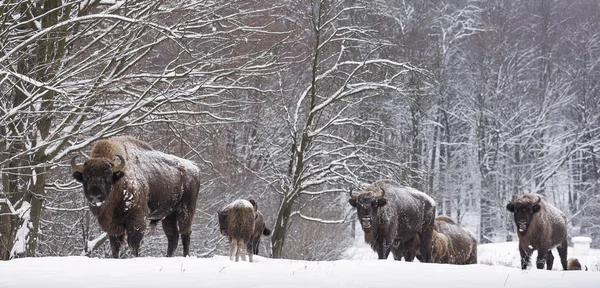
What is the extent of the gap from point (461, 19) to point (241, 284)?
42.4 meters

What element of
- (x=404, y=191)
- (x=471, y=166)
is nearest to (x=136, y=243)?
(x=404, y=191)

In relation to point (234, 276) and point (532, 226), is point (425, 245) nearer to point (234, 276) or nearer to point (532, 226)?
point (532, 226)

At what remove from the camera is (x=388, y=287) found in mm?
5906

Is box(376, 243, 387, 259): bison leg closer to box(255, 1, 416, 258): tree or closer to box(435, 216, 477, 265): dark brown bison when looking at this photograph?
box(255, 1, 416, 258): tree

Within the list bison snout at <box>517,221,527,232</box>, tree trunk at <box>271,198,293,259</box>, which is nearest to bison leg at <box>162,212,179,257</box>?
tree trunk at <box>271,198,293,259</box>

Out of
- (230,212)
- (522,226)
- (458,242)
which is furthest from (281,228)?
(230,212)

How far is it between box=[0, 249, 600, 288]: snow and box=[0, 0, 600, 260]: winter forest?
8.84 ft

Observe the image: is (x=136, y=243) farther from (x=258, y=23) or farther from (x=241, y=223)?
(x=258, y=23)

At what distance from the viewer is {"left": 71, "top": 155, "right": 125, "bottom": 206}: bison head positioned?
32.6ft

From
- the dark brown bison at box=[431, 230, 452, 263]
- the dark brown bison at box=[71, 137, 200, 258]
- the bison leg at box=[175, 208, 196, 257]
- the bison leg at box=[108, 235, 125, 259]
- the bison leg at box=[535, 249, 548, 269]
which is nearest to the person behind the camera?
the dark brown bison at box=[71, 137, 200, 258]

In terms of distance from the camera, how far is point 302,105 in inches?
952

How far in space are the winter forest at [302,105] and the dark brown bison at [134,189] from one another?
0.58 m

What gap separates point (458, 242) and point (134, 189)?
11270 millimetres

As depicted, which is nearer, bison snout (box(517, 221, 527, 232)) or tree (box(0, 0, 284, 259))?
tree (box(0, 0, 284, 259))
